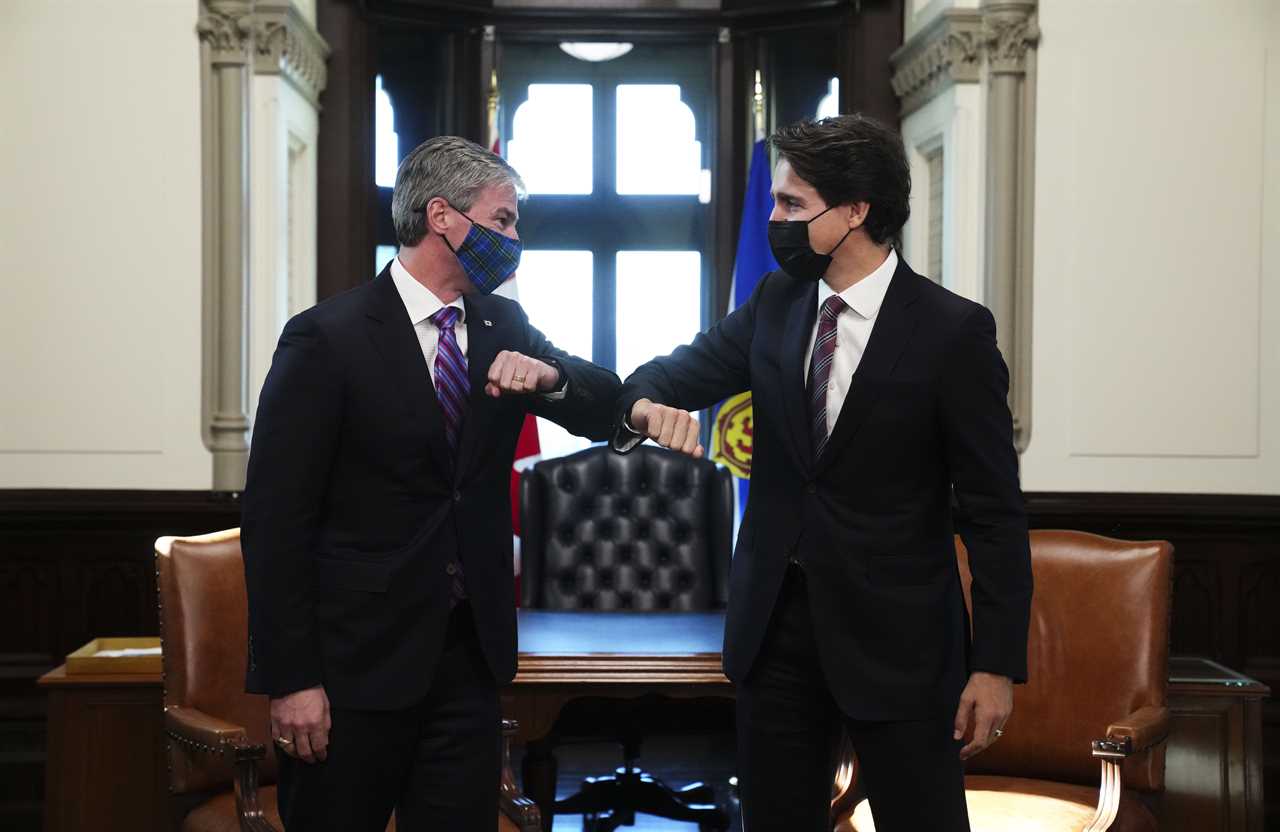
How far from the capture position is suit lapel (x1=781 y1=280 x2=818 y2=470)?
2.05m

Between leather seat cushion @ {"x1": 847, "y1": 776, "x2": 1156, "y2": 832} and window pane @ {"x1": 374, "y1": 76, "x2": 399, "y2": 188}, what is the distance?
3883 mm

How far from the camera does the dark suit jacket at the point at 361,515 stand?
1991mm

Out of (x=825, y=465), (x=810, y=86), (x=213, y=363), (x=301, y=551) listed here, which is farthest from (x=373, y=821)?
(x=810, y=86)

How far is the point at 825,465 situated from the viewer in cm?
203

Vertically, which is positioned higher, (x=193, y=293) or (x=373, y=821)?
(x=193, y=293)

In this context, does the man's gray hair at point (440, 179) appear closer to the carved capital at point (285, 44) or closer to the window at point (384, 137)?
the carved capital at point (285, 44)

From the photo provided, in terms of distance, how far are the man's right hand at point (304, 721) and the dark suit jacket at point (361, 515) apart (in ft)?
0.07

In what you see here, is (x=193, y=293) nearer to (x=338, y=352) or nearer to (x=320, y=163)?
(x=320, y=163)

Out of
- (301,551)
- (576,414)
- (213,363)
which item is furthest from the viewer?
(213,363)

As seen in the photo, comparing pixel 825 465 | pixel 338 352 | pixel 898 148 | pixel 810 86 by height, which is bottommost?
pixel 825 465

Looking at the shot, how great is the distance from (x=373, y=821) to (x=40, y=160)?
3.77m

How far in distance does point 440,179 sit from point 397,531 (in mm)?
570

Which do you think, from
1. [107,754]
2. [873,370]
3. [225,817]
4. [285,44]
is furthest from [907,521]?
[285,44]

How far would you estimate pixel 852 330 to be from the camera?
2.09 metres
